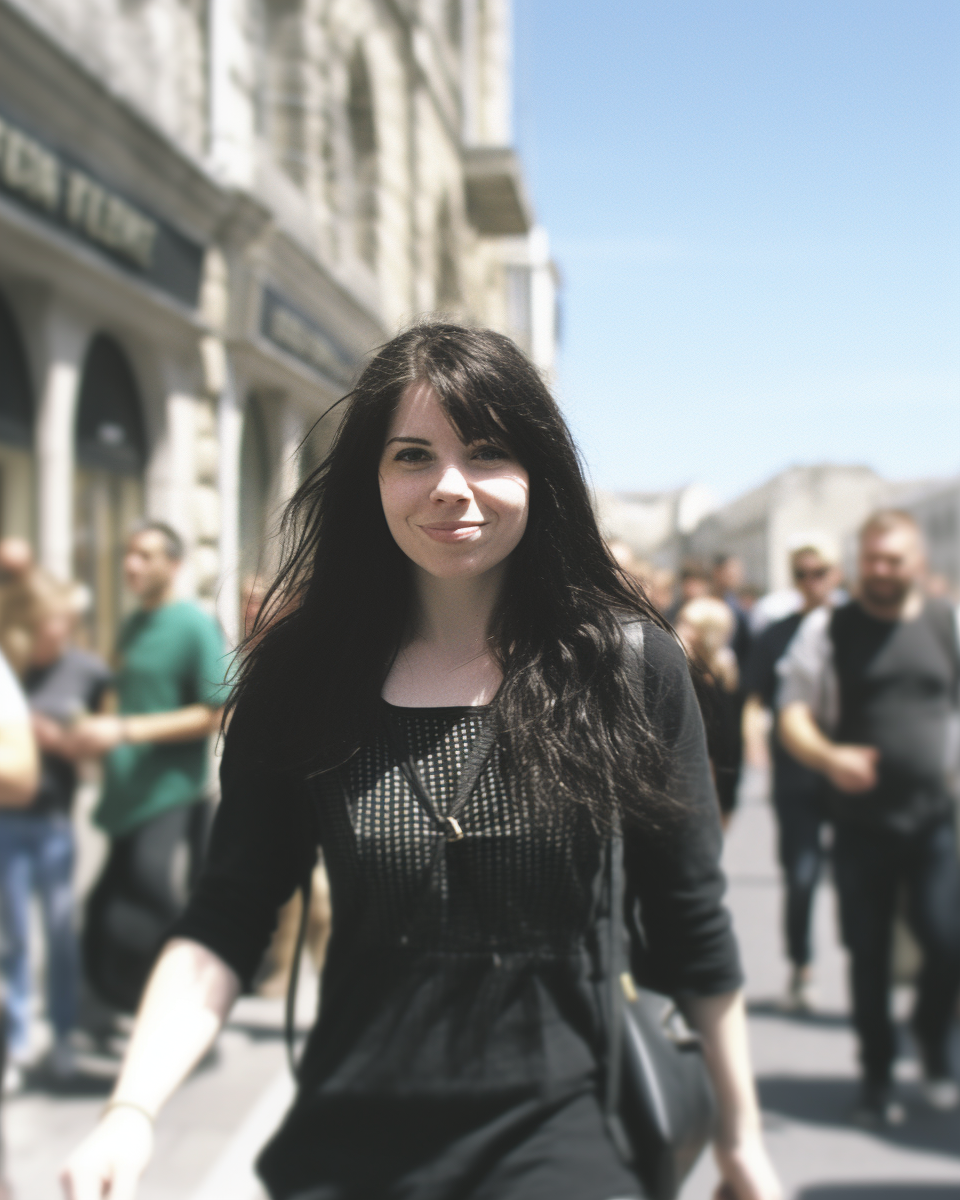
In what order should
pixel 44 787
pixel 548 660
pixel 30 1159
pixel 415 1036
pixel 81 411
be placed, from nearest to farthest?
pixel 415 1036 < pixel 548 660 < pixel 30 1159 < pixel 44 787 < pixel 81 411

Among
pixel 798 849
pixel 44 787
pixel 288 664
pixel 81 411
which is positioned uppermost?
pixel 81 411

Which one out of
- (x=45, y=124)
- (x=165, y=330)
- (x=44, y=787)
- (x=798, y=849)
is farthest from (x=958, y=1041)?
(x=165, y=330)

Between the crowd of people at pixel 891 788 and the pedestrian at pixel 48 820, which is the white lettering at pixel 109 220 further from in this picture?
the crowd of people at pixel 891 788

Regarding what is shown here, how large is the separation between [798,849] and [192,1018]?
4182 mm

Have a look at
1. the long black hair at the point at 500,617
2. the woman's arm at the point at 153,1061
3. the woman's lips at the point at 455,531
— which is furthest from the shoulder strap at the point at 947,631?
the woman's arm at the point at 153,1061

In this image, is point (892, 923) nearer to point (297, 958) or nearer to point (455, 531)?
point (297, 958)

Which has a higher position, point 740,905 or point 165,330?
point 165,330

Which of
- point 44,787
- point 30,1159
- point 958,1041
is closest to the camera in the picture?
point 30,1159

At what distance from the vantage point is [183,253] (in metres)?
8.96

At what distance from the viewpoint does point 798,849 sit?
5.34 meters

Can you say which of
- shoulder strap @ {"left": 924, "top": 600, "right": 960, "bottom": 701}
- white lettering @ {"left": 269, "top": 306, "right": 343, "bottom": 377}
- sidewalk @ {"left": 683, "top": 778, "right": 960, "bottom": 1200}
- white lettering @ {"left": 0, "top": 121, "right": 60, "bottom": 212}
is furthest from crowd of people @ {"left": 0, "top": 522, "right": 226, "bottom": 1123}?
white lettering @ {"left": 269, "top": 306, "right": 343, "bottom": 377}

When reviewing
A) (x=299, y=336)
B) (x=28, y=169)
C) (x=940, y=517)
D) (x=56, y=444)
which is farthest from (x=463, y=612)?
(x=940, y=517)

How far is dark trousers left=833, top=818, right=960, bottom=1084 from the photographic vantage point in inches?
162

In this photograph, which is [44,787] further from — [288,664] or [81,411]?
[81,411]
